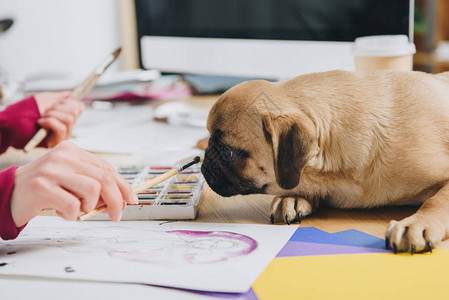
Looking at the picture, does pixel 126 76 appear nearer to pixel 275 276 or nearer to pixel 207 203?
pixel 207 203

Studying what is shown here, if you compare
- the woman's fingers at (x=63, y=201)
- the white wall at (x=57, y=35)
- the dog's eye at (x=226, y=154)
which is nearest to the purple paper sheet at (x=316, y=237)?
the dog's eye at (x=226, y=154)

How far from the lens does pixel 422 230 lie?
0.61m

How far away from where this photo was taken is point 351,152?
2.39 feet

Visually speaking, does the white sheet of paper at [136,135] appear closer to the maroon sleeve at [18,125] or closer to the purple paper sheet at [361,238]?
the maroon sleeve at [18,125]

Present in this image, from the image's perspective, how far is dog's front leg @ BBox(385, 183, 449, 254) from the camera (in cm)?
60

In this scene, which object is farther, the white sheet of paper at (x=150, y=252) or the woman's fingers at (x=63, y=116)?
the woman's fingers at (x=63, y=116)

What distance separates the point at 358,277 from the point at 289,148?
0.73 feet

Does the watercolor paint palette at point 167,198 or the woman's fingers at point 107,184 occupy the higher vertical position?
the woman's fingers at point 107,184

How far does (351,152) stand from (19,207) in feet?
1.47

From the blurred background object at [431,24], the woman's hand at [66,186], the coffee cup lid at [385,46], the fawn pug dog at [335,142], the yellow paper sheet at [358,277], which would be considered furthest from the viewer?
the blurred background object at [431,24]

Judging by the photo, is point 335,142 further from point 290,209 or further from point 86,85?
point 86,85

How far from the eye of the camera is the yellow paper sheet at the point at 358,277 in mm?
505

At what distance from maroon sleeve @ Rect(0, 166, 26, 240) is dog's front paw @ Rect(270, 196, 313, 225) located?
344 millimetres

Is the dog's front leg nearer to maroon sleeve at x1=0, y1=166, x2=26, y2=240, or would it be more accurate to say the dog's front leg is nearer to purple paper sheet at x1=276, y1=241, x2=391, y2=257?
purple paper sheet at x1=276, y1=241, x2=391, y2=257
